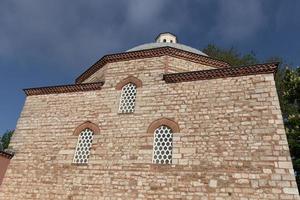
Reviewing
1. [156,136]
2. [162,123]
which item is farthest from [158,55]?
[156,136]

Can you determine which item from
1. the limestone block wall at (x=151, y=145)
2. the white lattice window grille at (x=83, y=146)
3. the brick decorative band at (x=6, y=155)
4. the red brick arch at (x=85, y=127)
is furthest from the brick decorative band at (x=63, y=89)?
the brick decorative band at (x=6, y=155)

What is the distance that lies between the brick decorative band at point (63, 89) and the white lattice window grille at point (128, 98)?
3.55ft

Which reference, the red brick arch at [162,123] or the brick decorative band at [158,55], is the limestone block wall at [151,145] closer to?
the red brick arch at [162,123]

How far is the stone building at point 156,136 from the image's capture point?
22.7 feet

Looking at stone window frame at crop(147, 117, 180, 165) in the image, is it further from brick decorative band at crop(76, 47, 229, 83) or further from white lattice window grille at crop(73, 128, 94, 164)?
brick decorative band at crop(76, 47, 229, 83)

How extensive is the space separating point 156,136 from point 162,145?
38 centimetres

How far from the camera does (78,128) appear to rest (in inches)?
369

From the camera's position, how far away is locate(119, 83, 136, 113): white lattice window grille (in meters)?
9.13

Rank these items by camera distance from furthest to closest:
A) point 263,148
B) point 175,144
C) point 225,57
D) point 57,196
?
1. point 225,57
2. point 57,196
3. point 175,144
4. point 263,148

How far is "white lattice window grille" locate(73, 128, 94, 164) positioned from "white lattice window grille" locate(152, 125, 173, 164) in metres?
2.43

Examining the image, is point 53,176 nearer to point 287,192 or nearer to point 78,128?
point 78,128

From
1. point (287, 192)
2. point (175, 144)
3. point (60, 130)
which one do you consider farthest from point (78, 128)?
point (287, 192)

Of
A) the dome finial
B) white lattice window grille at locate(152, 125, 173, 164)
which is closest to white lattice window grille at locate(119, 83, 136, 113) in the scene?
white lattice window grille at locate(152, 125, 173, 164)

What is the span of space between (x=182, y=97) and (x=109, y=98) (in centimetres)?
278
